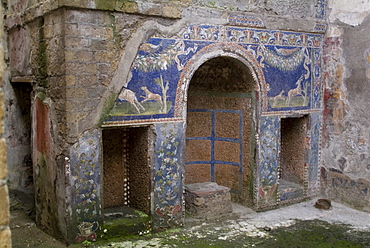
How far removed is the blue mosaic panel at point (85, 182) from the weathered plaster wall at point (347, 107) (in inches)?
161

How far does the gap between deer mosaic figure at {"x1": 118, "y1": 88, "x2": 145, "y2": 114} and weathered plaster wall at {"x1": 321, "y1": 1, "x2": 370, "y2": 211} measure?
3.53m

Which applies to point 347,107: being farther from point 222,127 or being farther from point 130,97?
point 130,97

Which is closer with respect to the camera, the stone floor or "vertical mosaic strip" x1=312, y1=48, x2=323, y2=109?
the stone floor

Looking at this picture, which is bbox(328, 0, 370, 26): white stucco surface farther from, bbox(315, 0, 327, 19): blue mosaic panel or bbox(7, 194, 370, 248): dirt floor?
bbox(7, 194, 370, 248): dirt floor

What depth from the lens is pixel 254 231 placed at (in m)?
5.99

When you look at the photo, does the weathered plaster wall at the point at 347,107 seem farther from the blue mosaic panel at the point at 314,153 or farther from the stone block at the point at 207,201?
the stone block at the point at 207,201

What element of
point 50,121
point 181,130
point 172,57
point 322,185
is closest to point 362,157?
point 322,185

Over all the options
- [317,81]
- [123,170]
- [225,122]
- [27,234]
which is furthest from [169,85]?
[317,81]

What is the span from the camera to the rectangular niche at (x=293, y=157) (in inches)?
286

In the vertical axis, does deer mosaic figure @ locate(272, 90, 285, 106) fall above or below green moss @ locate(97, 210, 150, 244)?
above

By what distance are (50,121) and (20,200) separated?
76.2 inches

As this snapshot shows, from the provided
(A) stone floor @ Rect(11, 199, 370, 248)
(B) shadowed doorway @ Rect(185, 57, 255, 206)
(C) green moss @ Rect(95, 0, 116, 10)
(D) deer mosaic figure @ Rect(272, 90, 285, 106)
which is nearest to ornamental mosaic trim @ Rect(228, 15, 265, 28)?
(B) shadowed doorway @ Rect(185, 57, 255, 206)

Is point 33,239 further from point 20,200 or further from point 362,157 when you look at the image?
point 362,157

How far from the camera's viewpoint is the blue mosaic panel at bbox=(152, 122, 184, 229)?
18.8 ft
